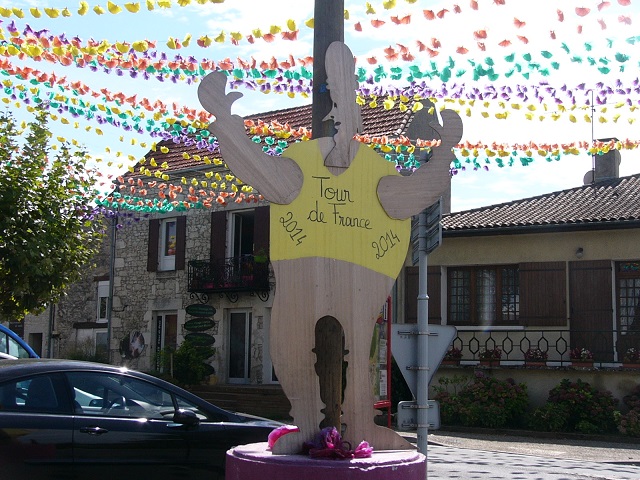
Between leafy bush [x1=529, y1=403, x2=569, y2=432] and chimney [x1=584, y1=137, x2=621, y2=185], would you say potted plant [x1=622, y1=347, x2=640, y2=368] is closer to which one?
leafy bush [x1=529, y1=403, x2=569, y2=432]

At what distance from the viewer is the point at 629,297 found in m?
18.8

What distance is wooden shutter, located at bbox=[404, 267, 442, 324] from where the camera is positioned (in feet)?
67.3

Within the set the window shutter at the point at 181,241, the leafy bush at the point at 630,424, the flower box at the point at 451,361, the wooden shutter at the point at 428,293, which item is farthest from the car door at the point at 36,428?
the window shutter at the point at 181,241

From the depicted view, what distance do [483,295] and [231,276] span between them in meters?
6.89

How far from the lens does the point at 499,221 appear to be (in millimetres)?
20594

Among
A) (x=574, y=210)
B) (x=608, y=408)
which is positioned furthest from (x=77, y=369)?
(x=574, y=210)

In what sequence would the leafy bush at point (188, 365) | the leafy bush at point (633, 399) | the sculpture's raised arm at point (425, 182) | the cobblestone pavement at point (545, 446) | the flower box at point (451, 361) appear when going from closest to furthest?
the sculpture's raised arm at point (425, 182), the cobblestone pavement at point (545, 446), the leafy bush at point (633, 399), the flower box at point (451, 361), the leafy bush at point (188, 365)

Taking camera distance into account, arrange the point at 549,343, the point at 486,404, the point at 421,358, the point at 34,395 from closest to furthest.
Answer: the point at 34,395, the point at 421,358, the point at 486,404, the point at 549,343

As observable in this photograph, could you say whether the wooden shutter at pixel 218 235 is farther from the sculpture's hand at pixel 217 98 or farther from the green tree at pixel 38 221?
the sculpture's hand at pixel 217 98

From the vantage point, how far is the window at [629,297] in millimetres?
18656

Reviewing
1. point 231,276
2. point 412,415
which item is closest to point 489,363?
point 231,276

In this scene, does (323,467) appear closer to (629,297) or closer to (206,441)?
(206,441)

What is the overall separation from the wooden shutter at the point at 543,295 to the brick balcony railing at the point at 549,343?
→ 0.86ft

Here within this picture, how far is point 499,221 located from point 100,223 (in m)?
9.52
